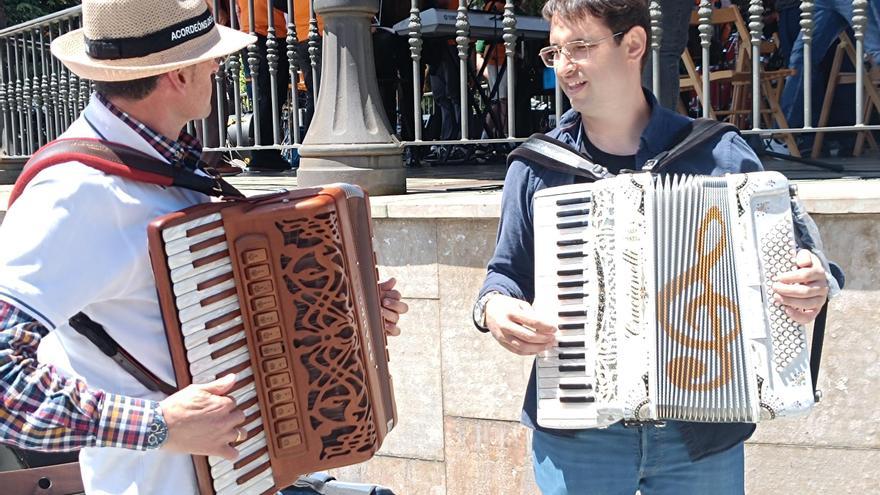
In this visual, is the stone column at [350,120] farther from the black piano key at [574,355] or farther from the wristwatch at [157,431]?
the wristwatch at [157,431]

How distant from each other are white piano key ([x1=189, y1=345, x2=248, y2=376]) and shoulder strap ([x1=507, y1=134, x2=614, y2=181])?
3.05ft

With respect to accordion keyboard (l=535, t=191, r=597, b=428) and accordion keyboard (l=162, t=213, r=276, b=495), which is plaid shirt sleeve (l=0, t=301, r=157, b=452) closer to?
accordion keyboard (l=162, t=213, r=276, b=495)

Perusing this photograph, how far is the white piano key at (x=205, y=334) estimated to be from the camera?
1.86 meters

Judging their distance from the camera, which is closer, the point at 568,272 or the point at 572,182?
the point at 568,272

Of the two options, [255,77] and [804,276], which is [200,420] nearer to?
[804,276]

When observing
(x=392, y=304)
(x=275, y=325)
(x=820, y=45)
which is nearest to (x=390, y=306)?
(x=392, y=304)

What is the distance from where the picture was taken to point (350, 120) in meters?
4.45

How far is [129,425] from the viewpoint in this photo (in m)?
1.77

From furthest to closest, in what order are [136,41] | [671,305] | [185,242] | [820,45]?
[820,45] < [671,305] < [136,41] < [185,242]

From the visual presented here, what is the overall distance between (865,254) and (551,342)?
1650 mm

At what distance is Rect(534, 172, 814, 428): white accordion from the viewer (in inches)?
87.4

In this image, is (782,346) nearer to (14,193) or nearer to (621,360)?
(621,360)

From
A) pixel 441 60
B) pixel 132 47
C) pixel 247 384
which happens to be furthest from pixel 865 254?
pixel 441 60

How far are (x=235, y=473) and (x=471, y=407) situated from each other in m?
2.12
